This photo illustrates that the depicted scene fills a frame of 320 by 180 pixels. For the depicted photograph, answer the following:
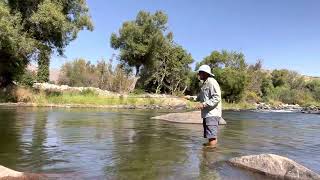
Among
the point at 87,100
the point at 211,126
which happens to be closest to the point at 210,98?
the point at 211,126

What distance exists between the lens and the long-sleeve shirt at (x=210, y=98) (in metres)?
10.4

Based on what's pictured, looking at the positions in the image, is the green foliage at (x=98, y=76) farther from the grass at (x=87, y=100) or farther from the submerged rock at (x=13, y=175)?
the submerged rock at (x=13, y=175)

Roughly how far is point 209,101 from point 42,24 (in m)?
24.2

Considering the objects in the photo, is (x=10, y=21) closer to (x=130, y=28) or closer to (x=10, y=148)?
(x=10, y=148)

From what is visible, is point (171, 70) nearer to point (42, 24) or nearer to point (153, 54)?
point (153, 54)

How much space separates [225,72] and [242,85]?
2797mm

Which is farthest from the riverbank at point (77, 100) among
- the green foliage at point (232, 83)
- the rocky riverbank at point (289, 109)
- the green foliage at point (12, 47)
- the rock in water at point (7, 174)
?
the rock in water at point (7, 174)

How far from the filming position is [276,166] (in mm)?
7645

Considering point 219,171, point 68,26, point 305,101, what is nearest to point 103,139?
point 219,171

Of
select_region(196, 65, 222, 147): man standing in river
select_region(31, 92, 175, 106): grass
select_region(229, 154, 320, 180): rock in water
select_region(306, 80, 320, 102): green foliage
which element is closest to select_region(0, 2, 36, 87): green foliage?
select_region(31, 92, 175, 106): grass

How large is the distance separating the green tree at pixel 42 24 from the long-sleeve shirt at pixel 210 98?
1991 cm

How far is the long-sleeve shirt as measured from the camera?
34.0 feet

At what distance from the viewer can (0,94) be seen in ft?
110

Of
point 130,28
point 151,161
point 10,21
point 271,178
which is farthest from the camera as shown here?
point 130,28
